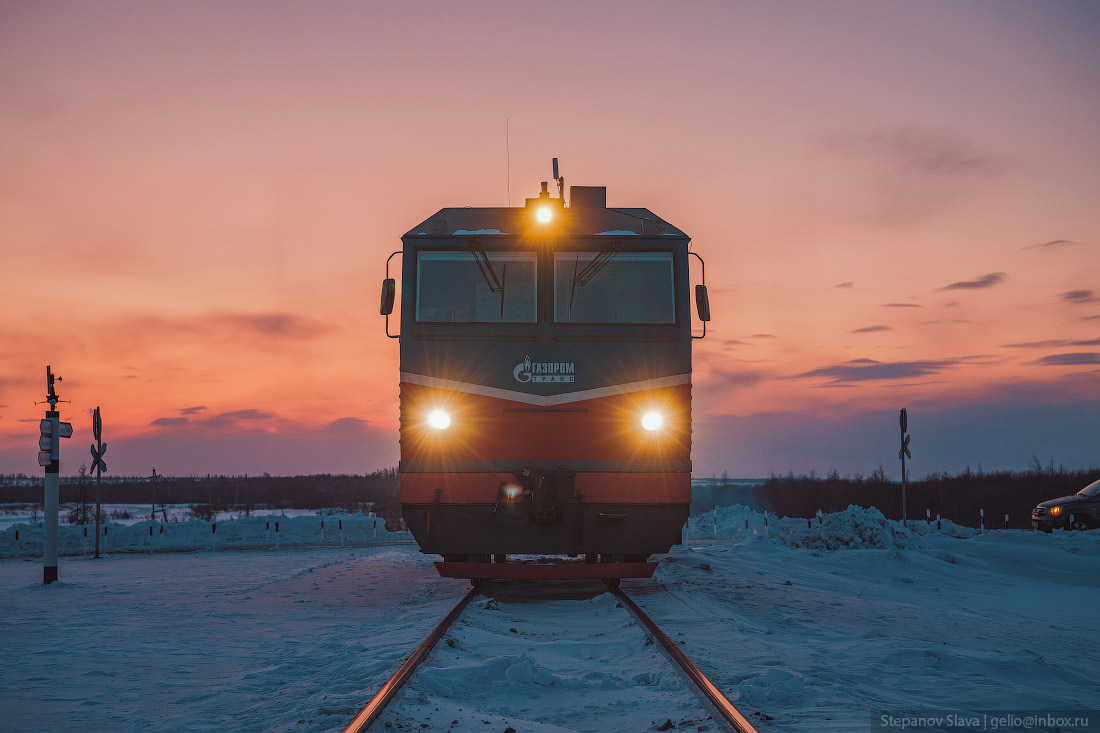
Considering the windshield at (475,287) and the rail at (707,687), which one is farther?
the windshield at (475,287)

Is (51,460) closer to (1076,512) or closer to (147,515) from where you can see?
(1076,512)

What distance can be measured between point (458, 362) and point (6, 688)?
519 centimetres

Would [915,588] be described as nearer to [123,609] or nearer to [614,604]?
[614,604]

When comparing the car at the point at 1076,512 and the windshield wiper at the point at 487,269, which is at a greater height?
the windshield wiper at the point at 487,269

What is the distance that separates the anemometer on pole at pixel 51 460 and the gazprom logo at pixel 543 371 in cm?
1031

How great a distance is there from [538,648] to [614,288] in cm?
447

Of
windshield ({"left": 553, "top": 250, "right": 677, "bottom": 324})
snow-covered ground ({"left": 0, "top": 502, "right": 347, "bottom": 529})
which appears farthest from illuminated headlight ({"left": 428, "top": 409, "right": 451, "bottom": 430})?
snow-covered ground ({"left": 0, "top": 502, "right": 347, "bottom": 529})

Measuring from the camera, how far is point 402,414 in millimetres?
9820

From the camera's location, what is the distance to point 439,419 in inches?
381

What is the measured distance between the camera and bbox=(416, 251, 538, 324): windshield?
10.1 meters

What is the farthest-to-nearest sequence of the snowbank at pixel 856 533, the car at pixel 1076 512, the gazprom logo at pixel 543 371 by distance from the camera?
the car at pixel 1076 512 → the snowbank at pixel 856 533 → the gazprom logo at pixel 543 371

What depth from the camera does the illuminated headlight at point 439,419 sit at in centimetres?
966

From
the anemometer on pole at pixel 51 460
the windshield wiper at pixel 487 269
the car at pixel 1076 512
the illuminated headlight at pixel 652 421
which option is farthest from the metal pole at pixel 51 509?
the car at pixel 1076 512

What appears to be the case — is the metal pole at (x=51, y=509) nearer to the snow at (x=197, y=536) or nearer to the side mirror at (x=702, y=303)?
the snow at (x=197, y=536)
